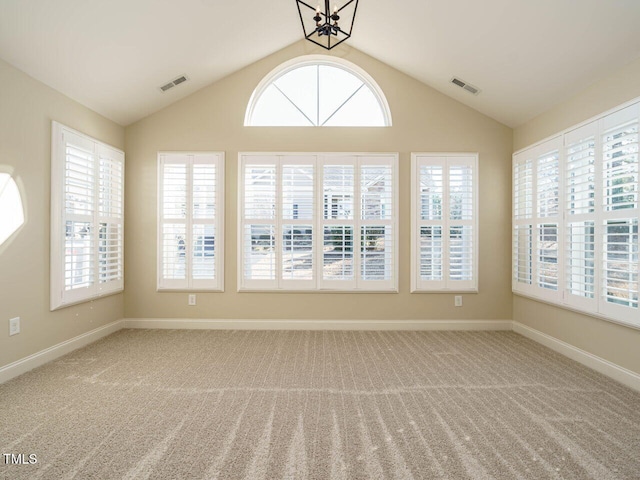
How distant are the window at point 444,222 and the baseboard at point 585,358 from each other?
77 cm

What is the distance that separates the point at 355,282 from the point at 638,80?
3.14m

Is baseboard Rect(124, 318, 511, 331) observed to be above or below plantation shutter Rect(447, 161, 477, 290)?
below

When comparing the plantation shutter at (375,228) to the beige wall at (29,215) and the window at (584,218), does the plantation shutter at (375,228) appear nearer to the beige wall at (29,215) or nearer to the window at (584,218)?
the window at (584,218)

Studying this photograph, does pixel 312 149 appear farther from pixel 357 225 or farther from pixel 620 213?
pixel 620 213

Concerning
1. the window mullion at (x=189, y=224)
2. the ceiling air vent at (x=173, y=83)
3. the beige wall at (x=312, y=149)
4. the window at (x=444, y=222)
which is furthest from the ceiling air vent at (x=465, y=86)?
the window mullion at (x=189, y=224)

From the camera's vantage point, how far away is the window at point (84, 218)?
10.1ft

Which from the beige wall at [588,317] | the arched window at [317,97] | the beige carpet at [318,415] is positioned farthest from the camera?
the arched window at [317,97]

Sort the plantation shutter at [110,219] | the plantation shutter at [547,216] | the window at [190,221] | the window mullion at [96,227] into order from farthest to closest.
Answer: the window at [190,221]
the plantation shutter at [110,219]
the window mullion at [96,227]
the plantation shutter at [547,216]

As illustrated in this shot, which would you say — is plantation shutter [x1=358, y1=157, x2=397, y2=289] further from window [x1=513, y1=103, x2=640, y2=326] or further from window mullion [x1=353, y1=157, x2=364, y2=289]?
window [x1=513, y1=103, x2=640, y2=326]

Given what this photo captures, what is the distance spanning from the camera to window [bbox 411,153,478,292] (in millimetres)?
4078

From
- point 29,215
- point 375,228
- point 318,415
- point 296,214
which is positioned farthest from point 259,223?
point 318,415

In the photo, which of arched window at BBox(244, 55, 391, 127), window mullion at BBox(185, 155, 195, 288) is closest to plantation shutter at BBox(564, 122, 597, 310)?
arched window at BBox(244, 55, 391, 127)

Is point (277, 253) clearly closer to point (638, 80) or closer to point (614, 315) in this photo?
point (614, 315)

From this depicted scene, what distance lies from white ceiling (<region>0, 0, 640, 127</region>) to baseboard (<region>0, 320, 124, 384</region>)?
8.16 feet
